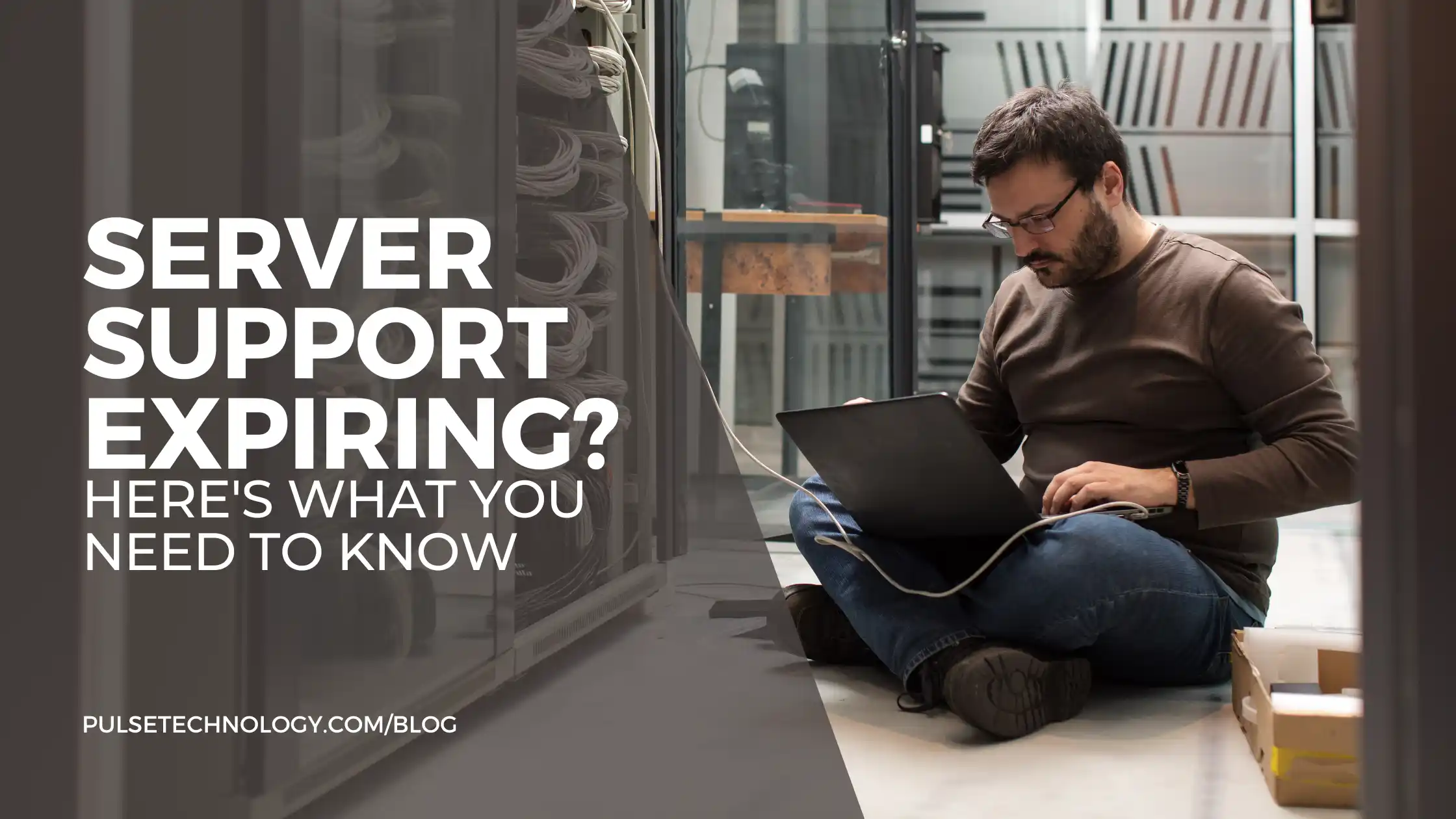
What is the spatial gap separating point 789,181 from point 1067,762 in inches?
89.8

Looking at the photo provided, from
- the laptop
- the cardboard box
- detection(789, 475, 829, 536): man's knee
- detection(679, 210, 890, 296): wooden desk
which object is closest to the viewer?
the cardboard box

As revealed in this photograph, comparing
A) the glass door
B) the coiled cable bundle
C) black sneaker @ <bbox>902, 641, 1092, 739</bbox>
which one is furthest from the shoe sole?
the glass door

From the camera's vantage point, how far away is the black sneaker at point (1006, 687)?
A: 1.50 m

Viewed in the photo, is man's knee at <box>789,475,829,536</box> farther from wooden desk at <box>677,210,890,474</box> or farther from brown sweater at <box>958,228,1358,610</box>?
wooden desk at <box>677,210,890,474</box>

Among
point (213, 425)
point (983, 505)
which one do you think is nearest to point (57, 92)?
point (213, 425)

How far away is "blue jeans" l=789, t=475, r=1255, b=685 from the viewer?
154 centimetres

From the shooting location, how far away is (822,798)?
1.30m

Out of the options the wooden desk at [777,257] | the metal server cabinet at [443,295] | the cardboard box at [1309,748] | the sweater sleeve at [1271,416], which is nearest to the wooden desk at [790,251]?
the wooden desk at [777,257]

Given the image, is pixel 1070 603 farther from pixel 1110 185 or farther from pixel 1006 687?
pixel 1110 185

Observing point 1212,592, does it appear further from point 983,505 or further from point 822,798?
point 822,798

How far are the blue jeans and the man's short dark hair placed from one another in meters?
0.48

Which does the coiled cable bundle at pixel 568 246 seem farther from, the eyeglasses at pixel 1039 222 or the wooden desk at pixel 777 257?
the wooden desk at pixel 777 257

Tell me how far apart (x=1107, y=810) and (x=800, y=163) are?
8.07ft

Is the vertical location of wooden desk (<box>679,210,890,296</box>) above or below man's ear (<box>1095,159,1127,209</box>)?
above
